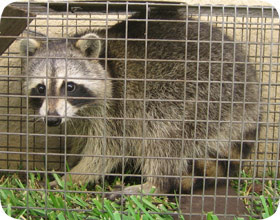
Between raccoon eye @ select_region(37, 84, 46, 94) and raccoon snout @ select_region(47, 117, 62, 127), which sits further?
raccoon eye @ select_region(37, 84, 46, 94)

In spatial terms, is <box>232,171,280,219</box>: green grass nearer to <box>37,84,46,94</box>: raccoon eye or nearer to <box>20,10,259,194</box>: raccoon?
<box>20,10,259,194</box>: raccoon

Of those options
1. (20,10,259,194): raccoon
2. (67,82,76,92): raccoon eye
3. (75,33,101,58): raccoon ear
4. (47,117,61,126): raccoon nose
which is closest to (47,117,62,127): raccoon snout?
(47,117,61,126): raccoon nose

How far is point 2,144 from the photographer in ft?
13.4

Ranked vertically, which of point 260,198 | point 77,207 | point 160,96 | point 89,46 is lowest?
point 77,207

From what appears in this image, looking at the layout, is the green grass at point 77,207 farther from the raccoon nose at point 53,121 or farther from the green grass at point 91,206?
the raccoon nose at point 53,121

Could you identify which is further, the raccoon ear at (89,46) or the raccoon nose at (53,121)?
the raccoon ear at (89,46)

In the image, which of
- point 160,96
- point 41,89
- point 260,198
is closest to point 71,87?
point 41,89

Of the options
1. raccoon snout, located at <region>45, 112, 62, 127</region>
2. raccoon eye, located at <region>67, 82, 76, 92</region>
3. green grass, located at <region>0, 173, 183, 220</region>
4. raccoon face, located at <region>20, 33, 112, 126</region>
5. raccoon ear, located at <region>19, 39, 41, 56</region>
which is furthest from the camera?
raccoon ear, located at <region>19, 39, 41, 56</region>

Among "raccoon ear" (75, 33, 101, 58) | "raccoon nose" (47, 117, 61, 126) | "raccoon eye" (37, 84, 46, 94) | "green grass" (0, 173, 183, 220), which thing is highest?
"raccoon ear" (75, 33, 101, 58)

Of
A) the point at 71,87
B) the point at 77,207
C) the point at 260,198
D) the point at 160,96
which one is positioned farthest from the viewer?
the point at 160,96

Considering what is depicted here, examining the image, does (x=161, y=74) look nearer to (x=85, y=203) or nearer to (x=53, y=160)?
(x=85, y=203)

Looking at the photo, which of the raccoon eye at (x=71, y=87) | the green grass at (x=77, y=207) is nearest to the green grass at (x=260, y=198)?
the green grass at (x=77, y=207)

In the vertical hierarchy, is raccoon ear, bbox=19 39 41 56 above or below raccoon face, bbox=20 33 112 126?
above

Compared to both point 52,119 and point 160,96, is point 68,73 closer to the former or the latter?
point 52,119
